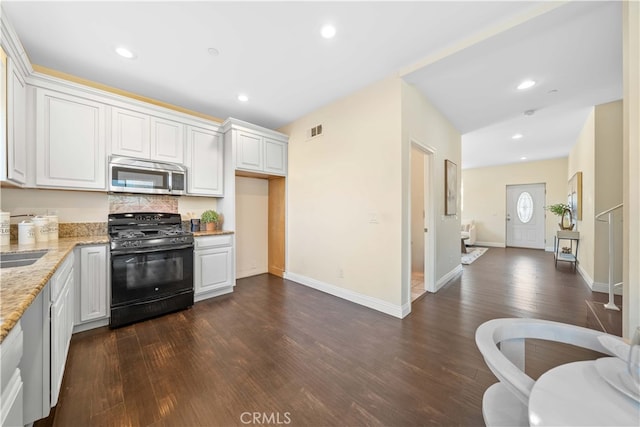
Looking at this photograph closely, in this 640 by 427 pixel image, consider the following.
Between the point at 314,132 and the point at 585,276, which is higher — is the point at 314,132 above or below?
above

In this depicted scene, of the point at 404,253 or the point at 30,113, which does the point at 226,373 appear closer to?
the point at 404,253

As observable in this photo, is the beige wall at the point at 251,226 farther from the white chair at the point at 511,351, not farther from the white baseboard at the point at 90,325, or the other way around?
the white chair at the point at 511,351

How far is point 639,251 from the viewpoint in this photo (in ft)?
4.90

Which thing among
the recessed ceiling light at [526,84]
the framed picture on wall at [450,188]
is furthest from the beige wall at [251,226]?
the recessed ceiling light at [526,84]

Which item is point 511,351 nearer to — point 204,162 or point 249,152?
point 249,152

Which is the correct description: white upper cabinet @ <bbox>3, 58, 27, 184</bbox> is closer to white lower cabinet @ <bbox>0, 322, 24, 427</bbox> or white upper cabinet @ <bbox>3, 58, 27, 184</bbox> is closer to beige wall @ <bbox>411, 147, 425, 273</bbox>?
white lower cabinet @ <bbox>0, 322, 24, 427</bbox>

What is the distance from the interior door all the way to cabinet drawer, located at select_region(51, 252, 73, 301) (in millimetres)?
10178

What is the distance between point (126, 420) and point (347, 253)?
2.54 metres

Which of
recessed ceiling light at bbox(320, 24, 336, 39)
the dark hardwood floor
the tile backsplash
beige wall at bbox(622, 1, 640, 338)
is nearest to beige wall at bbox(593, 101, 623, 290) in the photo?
the dark hardwood floor

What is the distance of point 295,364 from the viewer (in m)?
1.92

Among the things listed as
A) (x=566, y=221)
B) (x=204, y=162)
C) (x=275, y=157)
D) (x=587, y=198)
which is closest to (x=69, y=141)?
(x=204, y=162)

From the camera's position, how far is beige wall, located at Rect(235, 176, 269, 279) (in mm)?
4309

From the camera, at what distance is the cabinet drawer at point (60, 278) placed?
1.47 metres

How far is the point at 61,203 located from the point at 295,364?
3.14 m
